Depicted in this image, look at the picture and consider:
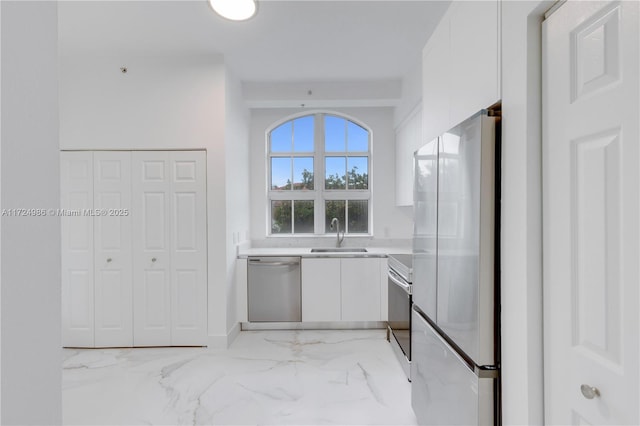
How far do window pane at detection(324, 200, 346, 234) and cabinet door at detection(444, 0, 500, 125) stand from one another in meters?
2.75

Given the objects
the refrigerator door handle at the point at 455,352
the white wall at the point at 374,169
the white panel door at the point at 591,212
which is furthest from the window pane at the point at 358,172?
the white panel door at the point at 591,212

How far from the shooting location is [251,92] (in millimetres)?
3877

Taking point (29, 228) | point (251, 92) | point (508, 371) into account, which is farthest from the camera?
point (251, 92)

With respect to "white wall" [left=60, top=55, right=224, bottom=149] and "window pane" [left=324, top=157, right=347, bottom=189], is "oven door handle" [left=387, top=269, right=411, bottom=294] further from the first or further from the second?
"white wall" [left=60, top=55, right=224, bottom=149]

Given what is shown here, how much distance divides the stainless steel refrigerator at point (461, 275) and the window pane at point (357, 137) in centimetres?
262

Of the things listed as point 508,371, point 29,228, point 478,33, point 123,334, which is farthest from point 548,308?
point 123,334

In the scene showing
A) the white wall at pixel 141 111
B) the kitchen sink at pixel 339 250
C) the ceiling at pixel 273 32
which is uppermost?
the ceiling at pixel 273 32

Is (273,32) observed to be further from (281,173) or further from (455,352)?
(455,352)

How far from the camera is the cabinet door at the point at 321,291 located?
3.68 m

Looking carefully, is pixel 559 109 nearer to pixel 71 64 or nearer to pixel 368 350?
pixel 368 350

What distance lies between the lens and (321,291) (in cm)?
369

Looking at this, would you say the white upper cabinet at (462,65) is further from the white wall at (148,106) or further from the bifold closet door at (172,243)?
the bifold closet door at (172,243)

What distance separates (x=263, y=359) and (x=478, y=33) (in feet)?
9.46

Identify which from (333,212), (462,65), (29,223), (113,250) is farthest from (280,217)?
(29,223)
